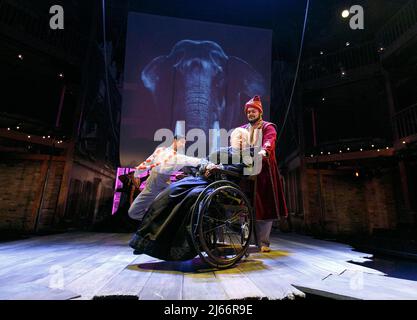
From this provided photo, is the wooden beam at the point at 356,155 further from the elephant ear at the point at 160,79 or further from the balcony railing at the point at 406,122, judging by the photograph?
the elephant ear at the point at 160,79

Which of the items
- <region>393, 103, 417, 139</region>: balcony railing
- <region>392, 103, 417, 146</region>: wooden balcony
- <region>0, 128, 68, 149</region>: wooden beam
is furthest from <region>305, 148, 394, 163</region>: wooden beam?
<region>0, 128, 68, 149</region>: wooden beam

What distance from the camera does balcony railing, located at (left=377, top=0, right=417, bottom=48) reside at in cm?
598

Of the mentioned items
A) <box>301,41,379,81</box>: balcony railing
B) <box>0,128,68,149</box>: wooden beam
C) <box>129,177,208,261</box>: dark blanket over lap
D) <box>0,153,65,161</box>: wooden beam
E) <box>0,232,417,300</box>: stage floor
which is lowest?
<box>0,232,417,300</box>: stage floor

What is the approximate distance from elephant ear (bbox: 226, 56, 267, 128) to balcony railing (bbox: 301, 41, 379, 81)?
252 centimetres

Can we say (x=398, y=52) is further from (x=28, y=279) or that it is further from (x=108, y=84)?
(x=108, y=84)

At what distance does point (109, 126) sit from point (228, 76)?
6.15m

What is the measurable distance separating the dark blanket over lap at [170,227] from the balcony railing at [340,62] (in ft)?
26.1

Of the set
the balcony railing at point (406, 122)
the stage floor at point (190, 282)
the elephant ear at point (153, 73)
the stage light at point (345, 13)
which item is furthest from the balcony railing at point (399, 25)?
the stage floor at point (190, 282)

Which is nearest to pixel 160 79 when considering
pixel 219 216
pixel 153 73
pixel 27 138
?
pixel 153 73

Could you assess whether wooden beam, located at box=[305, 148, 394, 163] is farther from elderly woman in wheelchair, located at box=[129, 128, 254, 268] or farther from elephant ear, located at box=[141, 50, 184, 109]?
elderly woman in wheelchair, located at box=[129, 128, 254, 268]

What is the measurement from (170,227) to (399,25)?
27.9 ft

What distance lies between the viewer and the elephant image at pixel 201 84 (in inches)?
251

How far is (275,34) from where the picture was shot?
887cm
